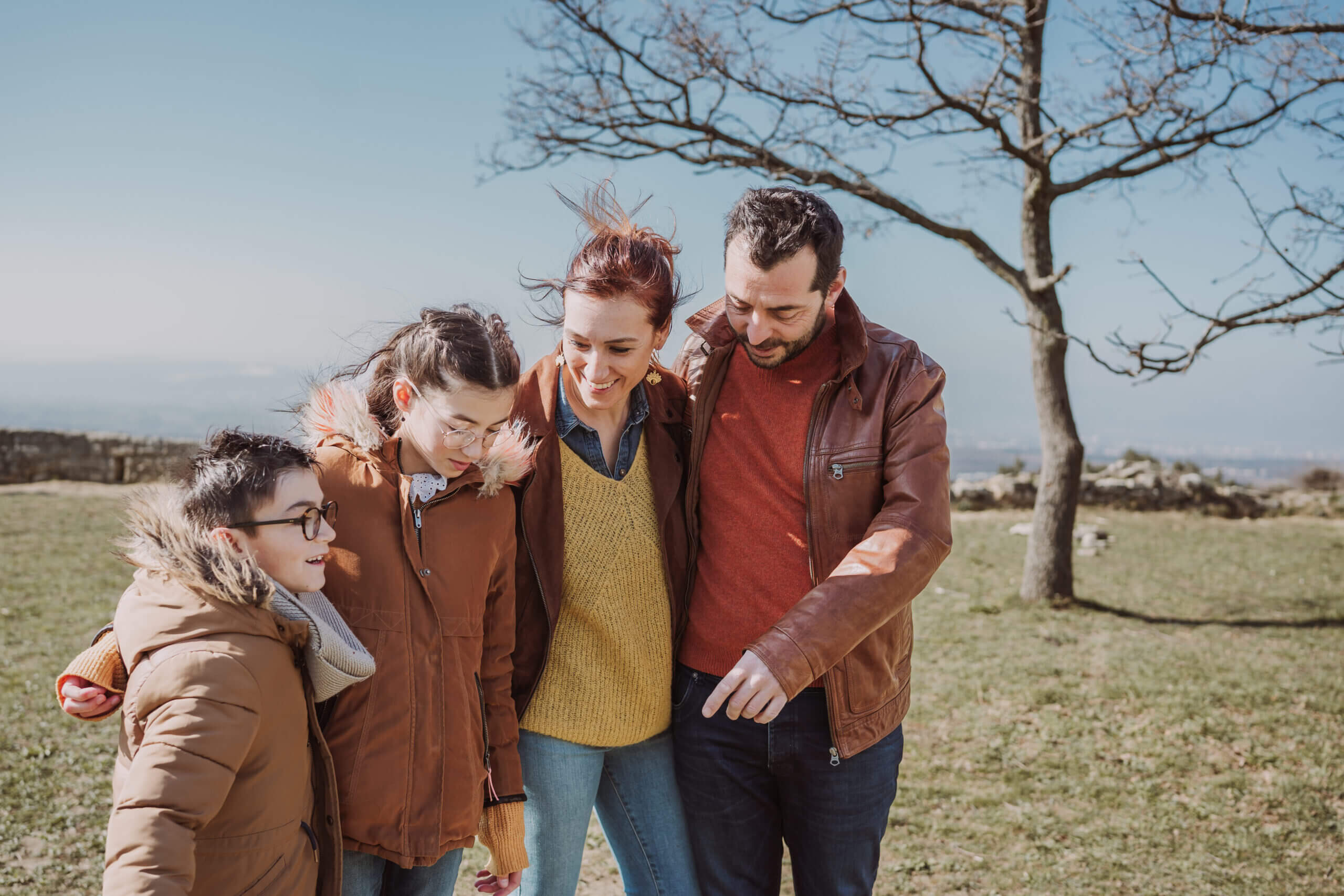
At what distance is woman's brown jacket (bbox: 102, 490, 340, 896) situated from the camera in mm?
1396

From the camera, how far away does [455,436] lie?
6.05ft

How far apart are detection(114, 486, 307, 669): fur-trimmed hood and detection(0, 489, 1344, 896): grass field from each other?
7.26ft

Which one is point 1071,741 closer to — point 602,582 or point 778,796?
point 778,796

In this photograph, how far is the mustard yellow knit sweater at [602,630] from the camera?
209 centimetres

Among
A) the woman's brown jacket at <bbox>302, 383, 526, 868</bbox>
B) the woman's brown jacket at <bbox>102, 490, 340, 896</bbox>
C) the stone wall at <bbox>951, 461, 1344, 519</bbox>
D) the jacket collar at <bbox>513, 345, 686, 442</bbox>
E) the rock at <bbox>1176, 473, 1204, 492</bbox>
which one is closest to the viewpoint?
the woman's brown jacket at <bbox>102, 490, 340, 896</bbox>

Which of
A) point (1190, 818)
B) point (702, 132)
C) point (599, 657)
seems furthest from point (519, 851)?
point (702, 132)

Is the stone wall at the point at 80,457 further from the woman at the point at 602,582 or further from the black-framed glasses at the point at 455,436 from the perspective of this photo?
the black-framed glasses at the point at 455,436

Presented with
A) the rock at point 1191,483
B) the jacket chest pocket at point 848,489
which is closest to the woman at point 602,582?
the jacket chest pocket at point 848,489

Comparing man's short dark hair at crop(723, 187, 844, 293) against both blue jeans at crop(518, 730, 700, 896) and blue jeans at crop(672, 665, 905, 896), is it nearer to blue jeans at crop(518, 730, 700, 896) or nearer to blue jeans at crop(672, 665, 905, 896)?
blue jeans at crop(672, 665, 905, 896)

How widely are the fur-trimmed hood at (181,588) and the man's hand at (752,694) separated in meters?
0.79

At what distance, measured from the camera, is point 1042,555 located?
291 inches

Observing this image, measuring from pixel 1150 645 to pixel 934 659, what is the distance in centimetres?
166

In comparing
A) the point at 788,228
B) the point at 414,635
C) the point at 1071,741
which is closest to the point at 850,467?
the point at 788,228

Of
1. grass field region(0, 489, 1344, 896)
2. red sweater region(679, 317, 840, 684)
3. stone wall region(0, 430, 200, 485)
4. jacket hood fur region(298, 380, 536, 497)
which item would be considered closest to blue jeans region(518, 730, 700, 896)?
red sweater region(679, 317, 840, 684)
